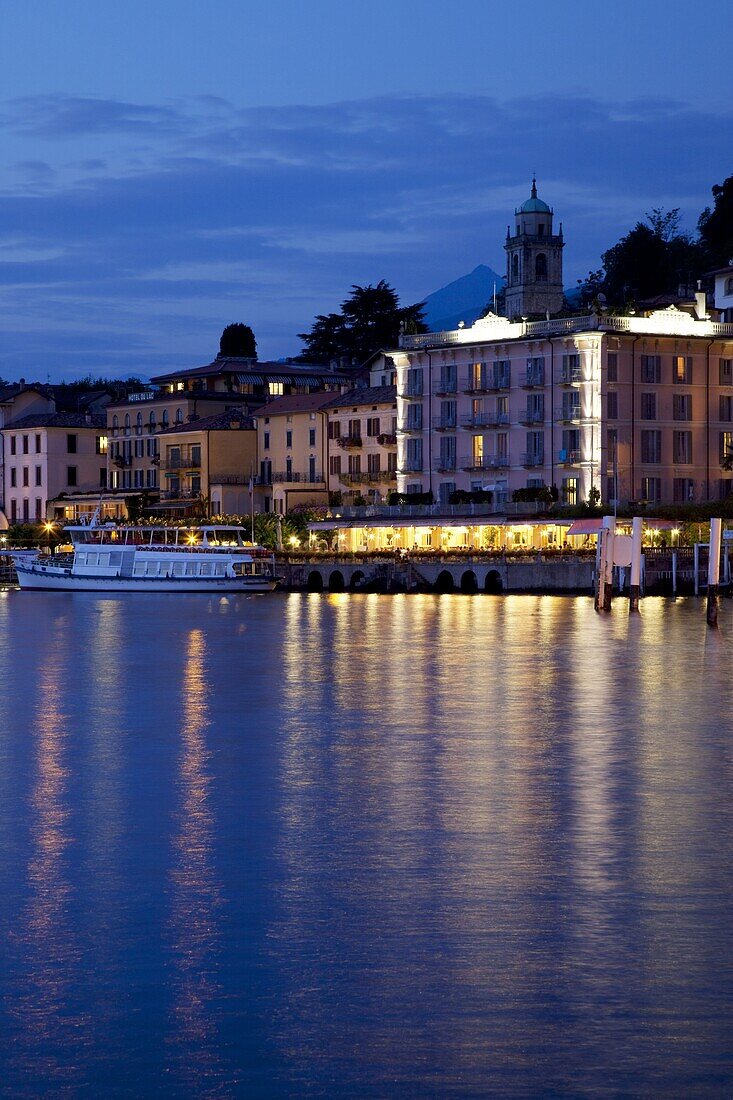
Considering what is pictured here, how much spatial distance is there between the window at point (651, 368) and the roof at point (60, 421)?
65005 mm

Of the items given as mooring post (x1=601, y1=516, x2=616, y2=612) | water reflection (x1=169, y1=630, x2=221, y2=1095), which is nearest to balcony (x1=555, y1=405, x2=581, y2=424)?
mooring post (x1=601, y1=516, x2=616, y2=612)

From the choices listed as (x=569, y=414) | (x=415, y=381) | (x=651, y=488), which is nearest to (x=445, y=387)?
(x=415, y=381)

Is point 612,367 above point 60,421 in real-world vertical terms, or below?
above

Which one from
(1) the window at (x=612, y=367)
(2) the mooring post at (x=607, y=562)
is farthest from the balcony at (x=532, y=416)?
(2) the mooring post at (x=607, y=562)

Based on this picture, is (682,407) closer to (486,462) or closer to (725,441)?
(725,441)

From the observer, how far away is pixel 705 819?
25.0 meters

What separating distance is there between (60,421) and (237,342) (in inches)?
1110

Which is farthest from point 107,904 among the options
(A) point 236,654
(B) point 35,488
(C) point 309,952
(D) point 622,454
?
(B) point 35,488

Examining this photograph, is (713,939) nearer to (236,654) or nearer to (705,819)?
(705,819)

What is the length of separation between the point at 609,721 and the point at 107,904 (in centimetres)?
1988

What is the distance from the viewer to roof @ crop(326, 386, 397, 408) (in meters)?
130

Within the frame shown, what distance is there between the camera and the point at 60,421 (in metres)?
163

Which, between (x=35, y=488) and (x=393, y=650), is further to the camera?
(x=35, y=488)

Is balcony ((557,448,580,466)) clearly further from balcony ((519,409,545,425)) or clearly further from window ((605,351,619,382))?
window ((605,351,619,382))
